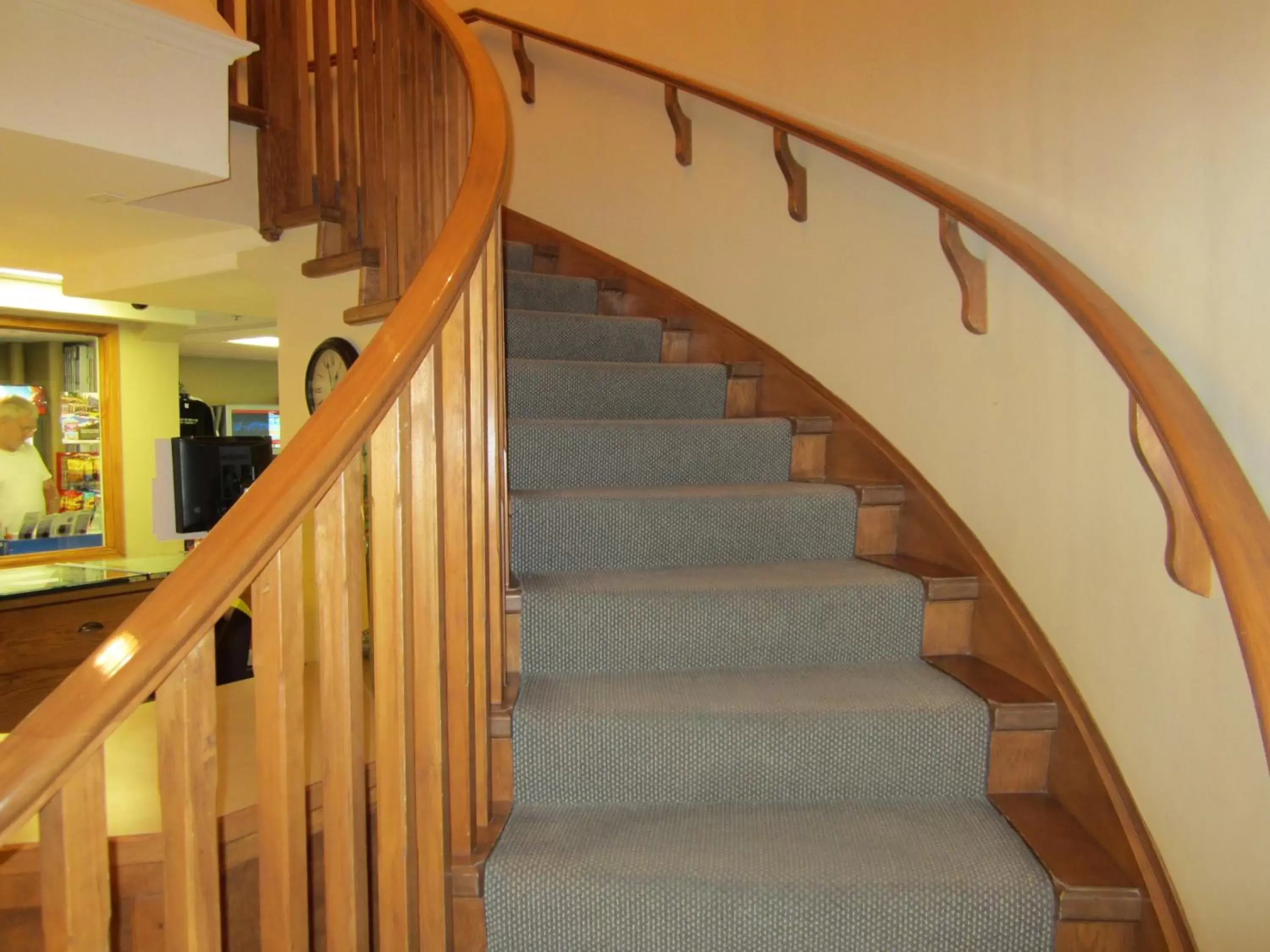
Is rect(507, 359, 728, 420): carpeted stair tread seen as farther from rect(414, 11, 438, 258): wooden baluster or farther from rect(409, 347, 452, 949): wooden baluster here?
rect(409, 347, 452, 949): wooden baluster

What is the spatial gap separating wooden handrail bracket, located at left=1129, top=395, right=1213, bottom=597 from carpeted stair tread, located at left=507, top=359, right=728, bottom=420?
154cm

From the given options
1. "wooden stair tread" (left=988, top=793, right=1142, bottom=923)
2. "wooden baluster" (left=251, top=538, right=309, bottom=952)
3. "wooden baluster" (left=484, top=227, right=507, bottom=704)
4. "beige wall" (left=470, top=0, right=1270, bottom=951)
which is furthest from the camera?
"wooden baluster" (left=484, top=227, right=507, bottom=704)

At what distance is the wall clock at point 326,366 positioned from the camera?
9.64 feet

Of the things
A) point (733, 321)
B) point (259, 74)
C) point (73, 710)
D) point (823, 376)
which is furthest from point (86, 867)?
point (259, 74)

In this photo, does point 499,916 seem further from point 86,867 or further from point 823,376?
point 823,376

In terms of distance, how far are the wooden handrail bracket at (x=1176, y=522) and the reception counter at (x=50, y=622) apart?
3.64m

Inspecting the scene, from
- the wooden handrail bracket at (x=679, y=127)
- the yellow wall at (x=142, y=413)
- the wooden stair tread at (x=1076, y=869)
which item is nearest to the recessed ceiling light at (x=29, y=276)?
the yellow wall at (x=142, y=413)

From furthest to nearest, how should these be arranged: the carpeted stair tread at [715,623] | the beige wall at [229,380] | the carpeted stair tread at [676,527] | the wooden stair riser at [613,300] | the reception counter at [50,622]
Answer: the beige wall at [229,380] < the reception counter at [50,622] < the wooden stair riser at [613,300] < the carpeted stair tread at [676,527] < the carpeted stair tread at [715,623]

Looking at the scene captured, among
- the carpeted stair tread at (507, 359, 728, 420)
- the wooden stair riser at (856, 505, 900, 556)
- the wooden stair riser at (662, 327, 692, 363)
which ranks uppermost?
the wooden stair riser at (662, 327, 692, 363)

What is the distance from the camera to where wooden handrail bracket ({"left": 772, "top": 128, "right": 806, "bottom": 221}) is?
2.49m

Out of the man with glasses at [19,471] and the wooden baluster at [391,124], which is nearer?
the wooden baluster at [391,124]

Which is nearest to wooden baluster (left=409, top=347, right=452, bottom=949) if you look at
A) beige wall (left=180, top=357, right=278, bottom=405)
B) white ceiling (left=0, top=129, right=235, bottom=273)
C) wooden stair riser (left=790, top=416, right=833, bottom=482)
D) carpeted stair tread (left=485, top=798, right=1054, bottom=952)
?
carpeted stair tread (left=485, top=798, right=1054, bottom=952)

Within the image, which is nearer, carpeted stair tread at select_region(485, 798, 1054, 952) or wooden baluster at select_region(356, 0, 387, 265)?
carpeted stair tread at select_region(485, 798, 1054, 952)

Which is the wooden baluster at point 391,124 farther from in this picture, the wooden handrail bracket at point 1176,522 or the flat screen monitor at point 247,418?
the flat screen monitor at point 247,418
